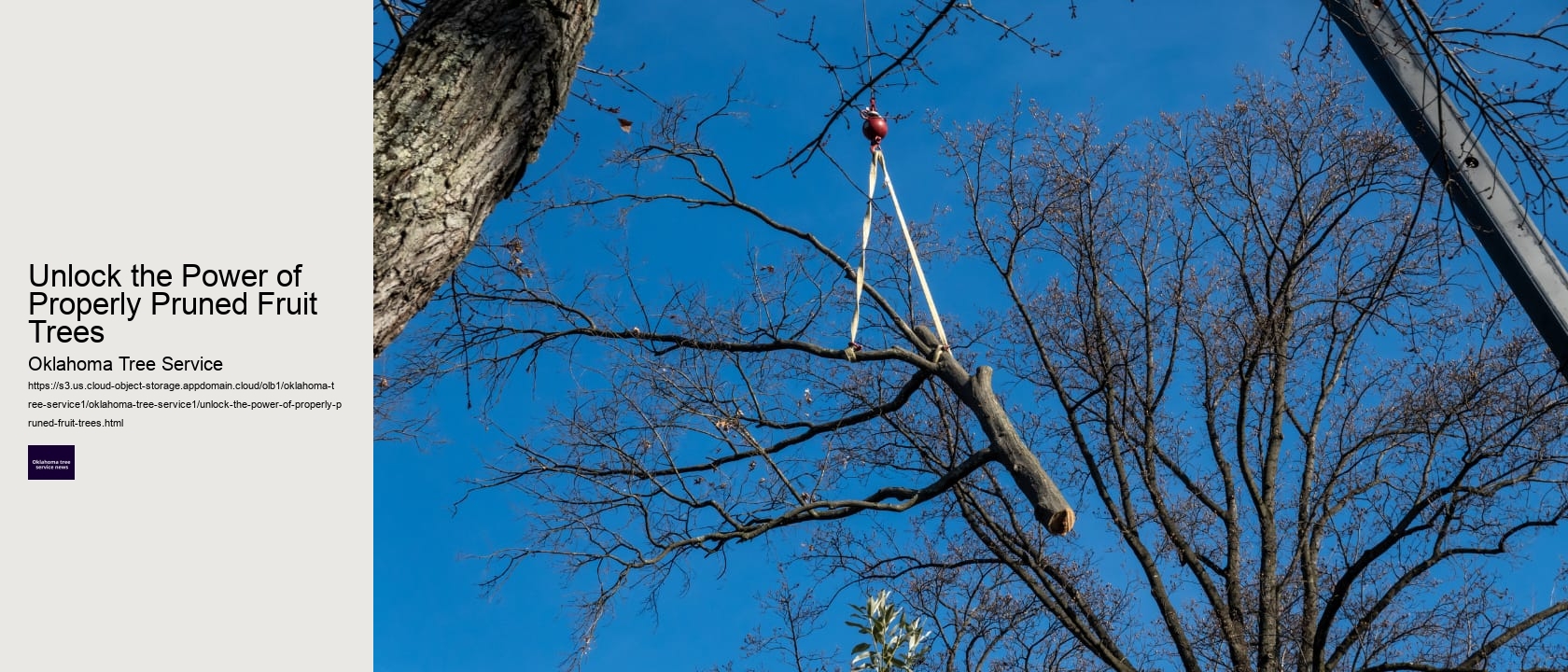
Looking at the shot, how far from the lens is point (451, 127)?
213 centimetres

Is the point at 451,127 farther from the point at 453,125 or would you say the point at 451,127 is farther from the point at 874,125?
the point at 874,125

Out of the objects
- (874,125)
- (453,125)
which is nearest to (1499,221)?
(874,125)

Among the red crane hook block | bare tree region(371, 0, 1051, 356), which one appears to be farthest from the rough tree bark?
the red crane hook block

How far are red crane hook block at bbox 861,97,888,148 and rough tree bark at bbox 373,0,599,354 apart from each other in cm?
219

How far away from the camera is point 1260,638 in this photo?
6547 mm

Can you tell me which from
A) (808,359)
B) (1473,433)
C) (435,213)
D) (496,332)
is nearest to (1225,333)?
(1473,433)
